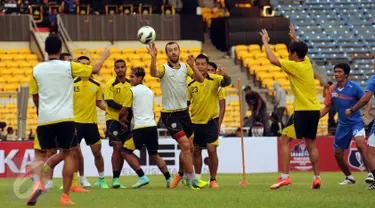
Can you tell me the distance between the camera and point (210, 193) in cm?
1619

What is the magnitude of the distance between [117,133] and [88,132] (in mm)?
708

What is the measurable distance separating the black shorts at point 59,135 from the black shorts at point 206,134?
4965mm

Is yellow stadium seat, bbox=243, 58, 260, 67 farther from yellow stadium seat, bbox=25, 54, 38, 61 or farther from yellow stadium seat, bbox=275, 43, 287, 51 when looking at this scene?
yellow stadium seat, bbox=25, 54, 38, 61

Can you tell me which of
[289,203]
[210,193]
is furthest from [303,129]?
[289,203]

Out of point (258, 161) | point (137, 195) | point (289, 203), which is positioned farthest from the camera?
point (258, 161)

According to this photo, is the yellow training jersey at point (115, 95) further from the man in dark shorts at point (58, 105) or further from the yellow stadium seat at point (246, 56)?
the yellow stadium seat at point (246, 56)

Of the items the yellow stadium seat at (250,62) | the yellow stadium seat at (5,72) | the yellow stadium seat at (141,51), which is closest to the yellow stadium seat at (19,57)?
the yellow stadium seat at (5,72)

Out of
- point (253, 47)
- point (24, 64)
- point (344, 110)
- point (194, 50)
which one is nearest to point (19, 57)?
point (24, 64)

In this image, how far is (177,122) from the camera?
18.1 metres

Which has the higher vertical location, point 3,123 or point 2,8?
point 2,8

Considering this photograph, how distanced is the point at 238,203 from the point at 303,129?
13.4 feet

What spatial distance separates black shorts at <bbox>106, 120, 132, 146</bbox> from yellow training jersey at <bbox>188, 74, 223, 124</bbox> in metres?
1.28

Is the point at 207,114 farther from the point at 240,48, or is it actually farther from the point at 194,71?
the point at 240,48

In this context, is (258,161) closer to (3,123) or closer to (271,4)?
(3,123)
